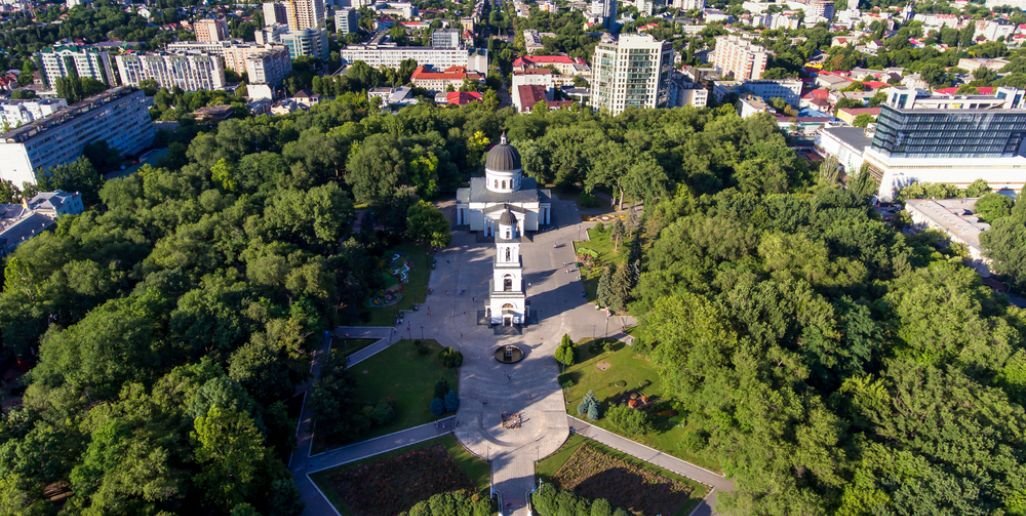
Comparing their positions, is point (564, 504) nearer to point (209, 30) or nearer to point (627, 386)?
point (627, 386)

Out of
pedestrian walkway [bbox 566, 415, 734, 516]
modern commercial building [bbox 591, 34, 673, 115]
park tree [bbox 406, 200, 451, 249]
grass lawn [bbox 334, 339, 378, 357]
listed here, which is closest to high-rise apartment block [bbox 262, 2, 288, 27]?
modern commercial building [bbox 591, 34, 673, 115]

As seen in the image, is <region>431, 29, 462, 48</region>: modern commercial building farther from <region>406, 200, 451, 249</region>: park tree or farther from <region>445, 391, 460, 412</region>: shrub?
<region>445, 391, 460, 412</region>: shrub

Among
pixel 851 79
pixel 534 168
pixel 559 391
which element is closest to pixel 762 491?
pixel 559 391

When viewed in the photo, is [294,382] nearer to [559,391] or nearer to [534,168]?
[559,391]

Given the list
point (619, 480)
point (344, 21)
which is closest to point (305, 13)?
point (344, 21)

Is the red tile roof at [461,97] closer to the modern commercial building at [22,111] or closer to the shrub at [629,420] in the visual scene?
the modern commercial building at [22,111]
